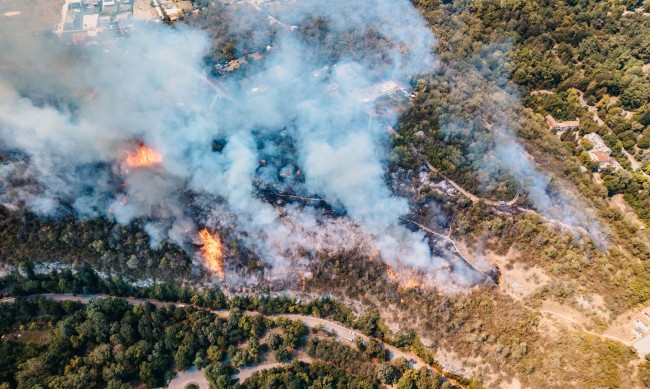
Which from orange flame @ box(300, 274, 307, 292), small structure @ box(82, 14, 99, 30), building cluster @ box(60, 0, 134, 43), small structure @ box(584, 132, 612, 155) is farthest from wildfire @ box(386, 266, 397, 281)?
small structure @ box(82, 14, 99, 30)

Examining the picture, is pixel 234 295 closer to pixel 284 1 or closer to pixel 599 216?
pixel 599 216

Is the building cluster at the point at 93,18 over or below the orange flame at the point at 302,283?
over

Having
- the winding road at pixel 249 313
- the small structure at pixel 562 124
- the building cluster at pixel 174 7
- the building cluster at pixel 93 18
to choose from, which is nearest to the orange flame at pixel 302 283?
the winding road at pixel 249 313

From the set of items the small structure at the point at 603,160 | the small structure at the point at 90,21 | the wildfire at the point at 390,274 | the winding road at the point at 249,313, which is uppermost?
the small structure at the point at 603,160

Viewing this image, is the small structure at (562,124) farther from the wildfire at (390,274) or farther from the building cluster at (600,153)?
the wildfire at (390,274)

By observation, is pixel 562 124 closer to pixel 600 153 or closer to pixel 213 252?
pixel 600 153

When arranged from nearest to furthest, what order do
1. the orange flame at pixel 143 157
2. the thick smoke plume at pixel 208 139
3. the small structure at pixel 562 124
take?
the thick smoke plume at pixel 208 139
the orange flame at pixel 143 157
the small structure at pixel 562 124
